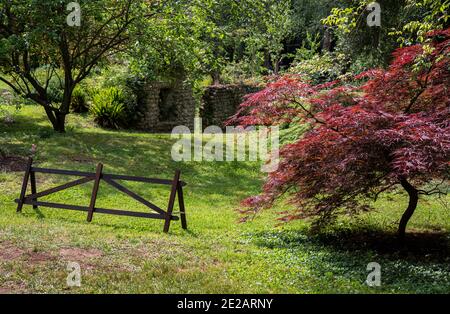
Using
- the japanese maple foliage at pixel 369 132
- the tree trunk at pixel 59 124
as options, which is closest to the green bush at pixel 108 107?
the tree trunk at pixel 59 124

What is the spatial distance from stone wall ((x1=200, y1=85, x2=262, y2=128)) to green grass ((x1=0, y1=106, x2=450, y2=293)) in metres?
9.62

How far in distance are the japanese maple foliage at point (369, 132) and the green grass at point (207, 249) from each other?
0.78 m

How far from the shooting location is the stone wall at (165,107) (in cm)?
2253

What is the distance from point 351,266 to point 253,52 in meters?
22.6

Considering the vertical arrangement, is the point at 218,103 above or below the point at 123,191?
above

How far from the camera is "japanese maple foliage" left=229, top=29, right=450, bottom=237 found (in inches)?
307

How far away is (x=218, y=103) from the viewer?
24906 mm

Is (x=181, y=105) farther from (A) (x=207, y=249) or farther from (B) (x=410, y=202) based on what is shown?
(B) (x=410, y=202)

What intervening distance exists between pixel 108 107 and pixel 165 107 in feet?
9.44

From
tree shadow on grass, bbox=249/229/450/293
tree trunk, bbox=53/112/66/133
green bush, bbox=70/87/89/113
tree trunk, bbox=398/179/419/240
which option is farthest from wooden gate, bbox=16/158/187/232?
green bush, bbox=70/87/89/113

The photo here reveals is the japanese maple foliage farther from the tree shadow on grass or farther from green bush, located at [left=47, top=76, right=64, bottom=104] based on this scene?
green bush, located at [left=47, top=76, right=64, bottom=104]

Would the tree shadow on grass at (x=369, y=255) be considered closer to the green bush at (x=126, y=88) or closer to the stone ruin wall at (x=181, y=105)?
the green bush at (x=126, y=88)

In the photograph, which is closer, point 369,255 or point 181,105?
point 369,255

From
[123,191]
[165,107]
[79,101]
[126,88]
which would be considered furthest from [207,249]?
[79,101]
